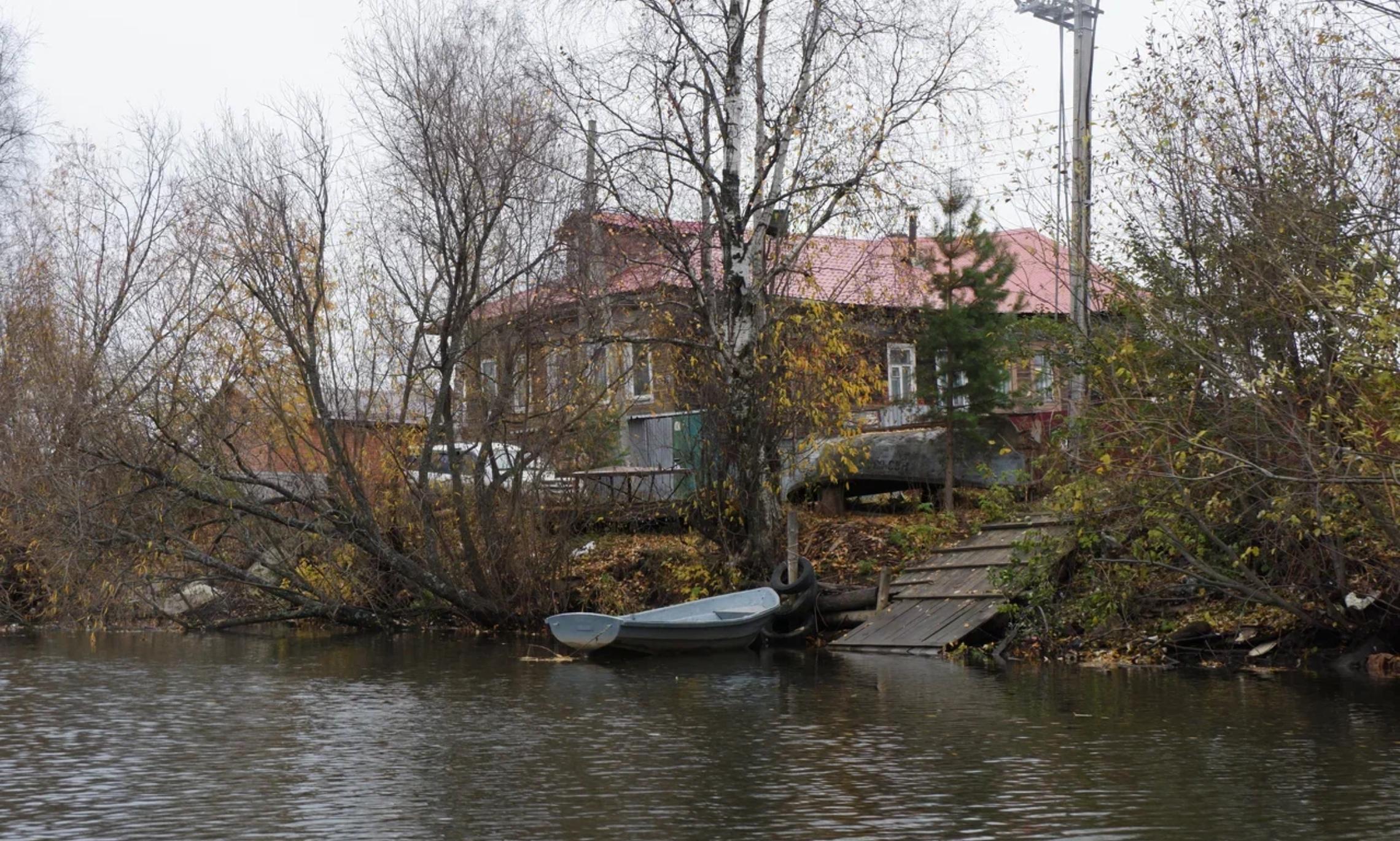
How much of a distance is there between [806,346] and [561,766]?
1469 centimetres

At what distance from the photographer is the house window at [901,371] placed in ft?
100

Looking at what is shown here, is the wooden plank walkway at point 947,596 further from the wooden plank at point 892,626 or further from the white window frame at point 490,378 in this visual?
the white window frame at point 490,378

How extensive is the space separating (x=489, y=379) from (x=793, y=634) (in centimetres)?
659

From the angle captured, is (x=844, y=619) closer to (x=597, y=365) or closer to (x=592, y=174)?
(x=597, y=365)

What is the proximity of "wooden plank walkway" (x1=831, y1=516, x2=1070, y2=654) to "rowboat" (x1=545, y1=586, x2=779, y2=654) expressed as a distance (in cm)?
138

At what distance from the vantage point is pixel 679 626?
2347 centimetres

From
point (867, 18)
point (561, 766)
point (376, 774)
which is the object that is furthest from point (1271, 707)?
→ point (867, 18)

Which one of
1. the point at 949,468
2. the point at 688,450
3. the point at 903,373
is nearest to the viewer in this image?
the point at 688,450

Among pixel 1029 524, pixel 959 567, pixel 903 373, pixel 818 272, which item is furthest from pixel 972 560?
pixel 903 373

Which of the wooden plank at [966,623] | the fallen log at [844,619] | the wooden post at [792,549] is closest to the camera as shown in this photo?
the wooden plank at [966,623]

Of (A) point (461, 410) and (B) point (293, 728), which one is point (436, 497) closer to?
(A) point (461, 410)

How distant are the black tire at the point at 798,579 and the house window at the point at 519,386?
510 cm

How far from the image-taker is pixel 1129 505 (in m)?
19.9

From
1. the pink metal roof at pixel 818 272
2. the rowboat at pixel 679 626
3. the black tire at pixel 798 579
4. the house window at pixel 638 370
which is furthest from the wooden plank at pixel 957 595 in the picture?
the house window at pixel 638 370
